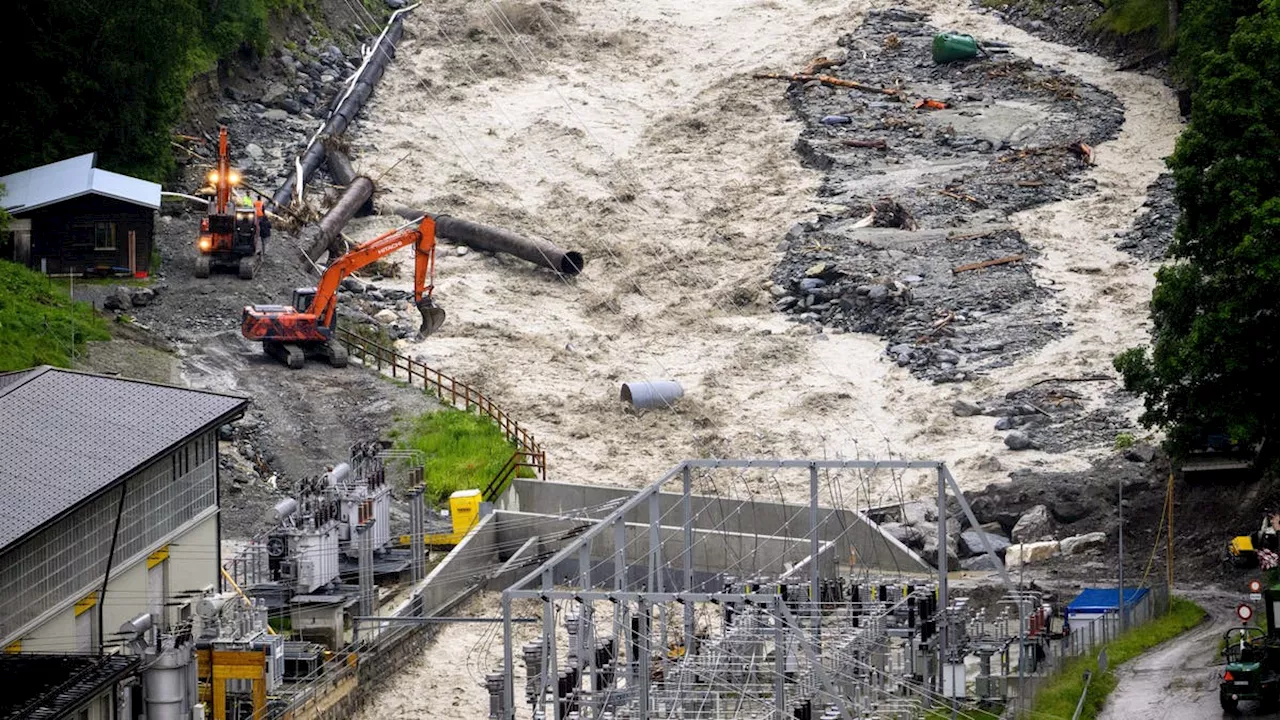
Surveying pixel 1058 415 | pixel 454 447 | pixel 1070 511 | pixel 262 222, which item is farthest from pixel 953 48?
pixel 1070 511

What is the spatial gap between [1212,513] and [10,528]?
27.9 metres

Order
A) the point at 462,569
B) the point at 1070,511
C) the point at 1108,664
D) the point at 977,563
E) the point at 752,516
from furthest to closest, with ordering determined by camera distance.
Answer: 1. the point at 1070,511
2. the point at 752,516
3. the point at 462,569
4. the point at 977,563
5. the point at 1108,664

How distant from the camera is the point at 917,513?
6025cm

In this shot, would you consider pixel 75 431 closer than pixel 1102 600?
Yes

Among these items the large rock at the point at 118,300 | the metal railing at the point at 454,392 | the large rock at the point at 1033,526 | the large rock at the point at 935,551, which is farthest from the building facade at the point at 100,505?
the large rock at the point at 1033,526

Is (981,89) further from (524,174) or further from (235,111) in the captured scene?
(235,111)

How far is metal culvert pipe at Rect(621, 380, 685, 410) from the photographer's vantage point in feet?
232

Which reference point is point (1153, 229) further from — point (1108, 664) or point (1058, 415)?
point (1108, 664)

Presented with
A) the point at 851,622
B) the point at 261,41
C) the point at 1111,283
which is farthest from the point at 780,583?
the point at 261,41

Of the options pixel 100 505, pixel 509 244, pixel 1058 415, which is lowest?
pixel 100 505

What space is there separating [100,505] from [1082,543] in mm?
23066

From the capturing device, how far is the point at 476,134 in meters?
94.4

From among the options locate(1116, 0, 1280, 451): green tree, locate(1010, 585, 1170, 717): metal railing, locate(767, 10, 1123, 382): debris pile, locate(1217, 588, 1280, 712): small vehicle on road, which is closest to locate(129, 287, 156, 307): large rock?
locate(767, 10, 1123, 382): debris pile

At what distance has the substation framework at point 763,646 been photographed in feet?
138
